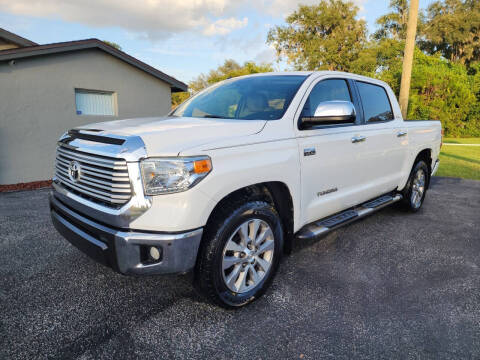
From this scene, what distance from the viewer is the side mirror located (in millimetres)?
2781

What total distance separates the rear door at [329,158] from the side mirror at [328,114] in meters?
0.07

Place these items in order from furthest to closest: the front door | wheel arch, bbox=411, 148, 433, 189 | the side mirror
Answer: wheel arch, bbox=411, 148, 433, 189, the front door, the side mirror

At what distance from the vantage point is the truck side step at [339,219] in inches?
118

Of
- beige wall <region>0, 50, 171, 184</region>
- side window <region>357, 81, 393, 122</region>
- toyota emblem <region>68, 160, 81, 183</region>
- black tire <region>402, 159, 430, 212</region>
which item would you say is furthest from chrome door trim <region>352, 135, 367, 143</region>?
beige wall <region>0, 50, 171, 184</region>

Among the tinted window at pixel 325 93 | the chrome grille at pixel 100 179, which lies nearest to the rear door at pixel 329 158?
the tinted window at pixel 325 93

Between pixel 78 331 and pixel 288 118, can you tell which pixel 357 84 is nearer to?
pixel 288 118

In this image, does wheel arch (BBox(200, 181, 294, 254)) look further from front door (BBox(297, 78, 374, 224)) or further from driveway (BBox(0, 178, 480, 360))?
driveway (BBox(0, 178, 480, 360))

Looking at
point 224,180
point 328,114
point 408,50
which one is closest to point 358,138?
point 328,114

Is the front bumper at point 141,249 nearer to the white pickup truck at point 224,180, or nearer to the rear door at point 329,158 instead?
the white pickup truck at point 224,180

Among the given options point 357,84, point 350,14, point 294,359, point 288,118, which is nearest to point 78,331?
point 294,359

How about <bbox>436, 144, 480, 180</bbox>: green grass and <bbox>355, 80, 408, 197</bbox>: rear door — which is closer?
<bbox>355, 80, 408, 197</bbox>: rear door

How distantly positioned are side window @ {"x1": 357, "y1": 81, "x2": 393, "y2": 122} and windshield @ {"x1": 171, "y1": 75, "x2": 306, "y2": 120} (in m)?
1.12

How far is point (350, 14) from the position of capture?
33375mm

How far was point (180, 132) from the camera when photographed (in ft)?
7.38
